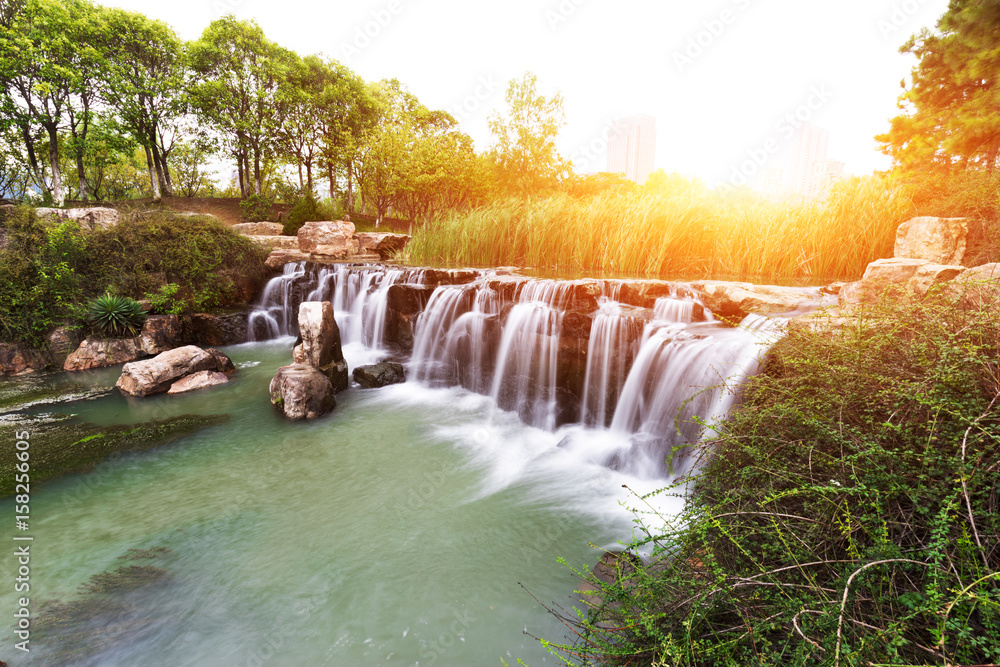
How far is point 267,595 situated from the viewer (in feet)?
10.4

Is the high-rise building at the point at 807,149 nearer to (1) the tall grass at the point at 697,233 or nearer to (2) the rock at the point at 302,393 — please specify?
(1) the tall grass at the point at 697,233

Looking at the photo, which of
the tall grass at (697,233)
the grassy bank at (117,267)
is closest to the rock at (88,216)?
the grassy bank at (117,267)

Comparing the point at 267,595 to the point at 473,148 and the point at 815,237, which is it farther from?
the point at 473,148

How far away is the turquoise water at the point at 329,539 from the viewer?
280 cm

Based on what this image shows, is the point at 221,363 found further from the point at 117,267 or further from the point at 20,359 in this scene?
the point at 117,267

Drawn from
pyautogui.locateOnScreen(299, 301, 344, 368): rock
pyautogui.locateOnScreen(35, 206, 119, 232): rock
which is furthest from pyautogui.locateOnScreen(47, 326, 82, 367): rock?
pyautogui.locateOnScreen(299, 301, 344, 368): rock

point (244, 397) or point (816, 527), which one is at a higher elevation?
point (816, 527)

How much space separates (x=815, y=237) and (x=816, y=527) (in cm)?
804

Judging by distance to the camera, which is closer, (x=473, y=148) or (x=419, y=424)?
(x=419, y=424)

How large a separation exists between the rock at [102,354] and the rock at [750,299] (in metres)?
11.3

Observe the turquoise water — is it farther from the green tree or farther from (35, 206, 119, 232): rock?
the green tree

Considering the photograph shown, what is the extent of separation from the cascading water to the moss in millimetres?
3721

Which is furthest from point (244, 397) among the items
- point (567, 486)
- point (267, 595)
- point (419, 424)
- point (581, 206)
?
point (581, 206)

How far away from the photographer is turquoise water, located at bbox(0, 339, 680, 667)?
9.19ft
